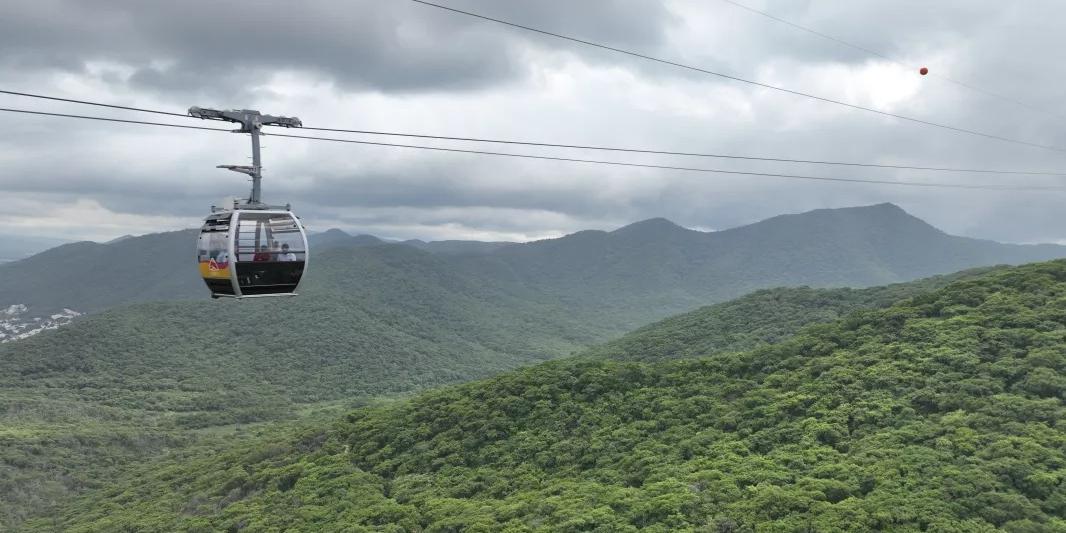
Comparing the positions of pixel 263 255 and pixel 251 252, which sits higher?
pixel 251 252

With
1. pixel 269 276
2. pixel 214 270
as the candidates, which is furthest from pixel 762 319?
pixel 214 270

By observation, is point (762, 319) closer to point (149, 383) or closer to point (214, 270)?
point (214, 270)

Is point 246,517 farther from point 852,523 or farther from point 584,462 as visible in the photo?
point 852,523

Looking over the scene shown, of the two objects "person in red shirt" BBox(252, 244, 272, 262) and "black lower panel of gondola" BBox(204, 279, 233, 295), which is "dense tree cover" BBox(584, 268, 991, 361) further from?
"black lower panel of gondola" BBox(204, 279, 233, 295)

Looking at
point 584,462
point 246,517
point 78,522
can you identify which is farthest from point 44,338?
point 584,462

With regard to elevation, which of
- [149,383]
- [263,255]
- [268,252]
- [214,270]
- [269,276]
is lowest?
[149,383]

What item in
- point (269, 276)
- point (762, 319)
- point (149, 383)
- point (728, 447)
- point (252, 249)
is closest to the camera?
point (252, 249)

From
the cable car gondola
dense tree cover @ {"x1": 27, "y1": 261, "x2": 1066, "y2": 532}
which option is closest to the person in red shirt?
the cable car gondola
